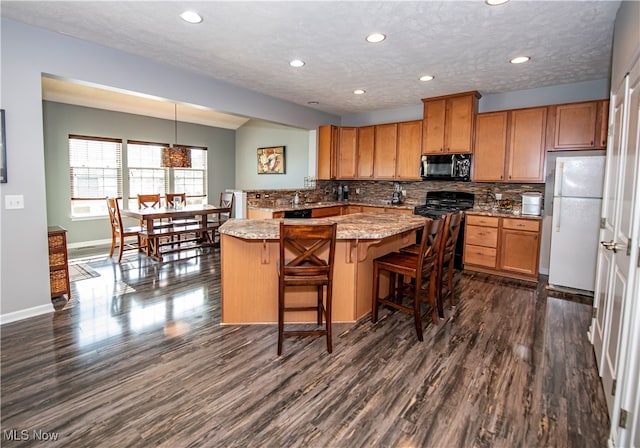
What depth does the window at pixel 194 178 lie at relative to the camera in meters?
7.85

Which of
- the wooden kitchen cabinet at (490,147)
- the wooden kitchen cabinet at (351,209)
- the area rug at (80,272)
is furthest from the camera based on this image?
the wooden kitchen cabinet at (351,209)

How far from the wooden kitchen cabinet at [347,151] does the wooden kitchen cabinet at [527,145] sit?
2729 mm

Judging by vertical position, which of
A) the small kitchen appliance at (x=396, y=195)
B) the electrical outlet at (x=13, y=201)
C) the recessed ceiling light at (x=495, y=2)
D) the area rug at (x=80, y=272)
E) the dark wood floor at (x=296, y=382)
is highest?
the recessed ceiling light at (x=495, y=2)

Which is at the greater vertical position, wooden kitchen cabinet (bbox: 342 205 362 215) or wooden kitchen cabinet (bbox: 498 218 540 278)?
wooden kitchen cabinet (bbox: 342 205 362 215)

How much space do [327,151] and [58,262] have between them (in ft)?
15.1

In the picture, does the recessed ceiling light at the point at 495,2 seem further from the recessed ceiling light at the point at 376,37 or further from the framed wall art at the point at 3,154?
the framed wall art at the point at 3,154

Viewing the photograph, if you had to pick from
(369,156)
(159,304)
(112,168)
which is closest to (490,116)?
(369,156)

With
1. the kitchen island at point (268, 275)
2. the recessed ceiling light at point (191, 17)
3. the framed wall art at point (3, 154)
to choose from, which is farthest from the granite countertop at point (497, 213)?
the framed wall art at point (3, 154)

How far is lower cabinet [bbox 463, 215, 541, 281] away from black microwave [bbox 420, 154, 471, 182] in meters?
0.73

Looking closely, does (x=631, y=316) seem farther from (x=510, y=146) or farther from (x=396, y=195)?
(x=396, y=195)

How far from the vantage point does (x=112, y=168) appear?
262 inches

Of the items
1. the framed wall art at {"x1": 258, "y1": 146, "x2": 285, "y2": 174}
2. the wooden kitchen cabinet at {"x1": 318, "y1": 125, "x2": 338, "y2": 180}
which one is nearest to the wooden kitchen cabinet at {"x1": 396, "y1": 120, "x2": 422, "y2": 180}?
the wooden kitchen cabinet at {"x1": 318, "y1": 125, "x2": 338, "y2": 180}

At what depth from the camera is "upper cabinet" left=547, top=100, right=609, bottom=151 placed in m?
4.18

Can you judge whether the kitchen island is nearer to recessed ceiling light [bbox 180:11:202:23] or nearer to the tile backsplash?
recessed ceiling light [bbox 180:11:202:23]
